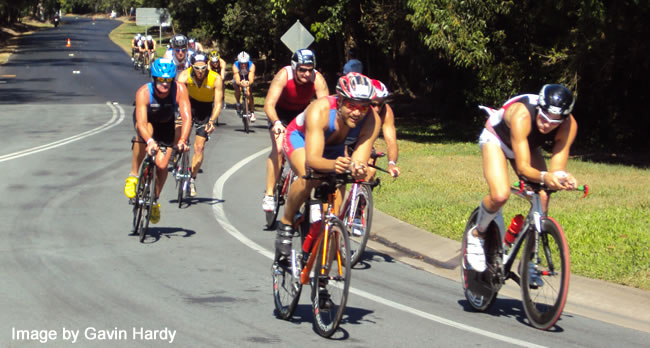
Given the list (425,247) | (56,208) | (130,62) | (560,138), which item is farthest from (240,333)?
(130,62)

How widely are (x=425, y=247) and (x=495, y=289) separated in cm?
304

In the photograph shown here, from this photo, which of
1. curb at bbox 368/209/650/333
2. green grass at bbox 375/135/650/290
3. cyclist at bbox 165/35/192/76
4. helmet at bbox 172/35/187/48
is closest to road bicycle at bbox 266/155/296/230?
curb at bbox 368/209/650/333

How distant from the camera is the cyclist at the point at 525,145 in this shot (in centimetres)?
686

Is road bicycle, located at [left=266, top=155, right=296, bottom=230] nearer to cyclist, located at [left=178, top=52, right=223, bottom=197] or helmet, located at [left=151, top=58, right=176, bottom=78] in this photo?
helmet, located at [left=151, top=58, right=176, bottom=78]

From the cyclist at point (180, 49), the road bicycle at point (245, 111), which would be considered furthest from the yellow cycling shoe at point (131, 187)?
the road bicycle at point (245, 111)

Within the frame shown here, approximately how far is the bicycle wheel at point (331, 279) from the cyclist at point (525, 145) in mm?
1424

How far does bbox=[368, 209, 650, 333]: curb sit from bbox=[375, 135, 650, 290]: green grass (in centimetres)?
23

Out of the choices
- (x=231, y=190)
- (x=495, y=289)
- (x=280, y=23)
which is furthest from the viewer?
(x=280, y=23)

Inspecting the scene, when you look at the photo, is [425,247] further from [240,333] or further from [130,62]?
[130,62]

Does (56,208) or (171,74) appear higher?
(171,74)

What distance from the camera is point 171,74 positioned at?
10.4 metres

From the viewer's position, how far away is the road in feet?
22.3

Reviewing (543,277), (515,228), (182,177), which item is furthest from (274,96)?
(543,277)

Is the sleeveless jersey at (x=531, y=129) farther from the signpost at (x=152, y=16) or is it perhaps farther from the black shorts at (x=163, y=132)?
the signpost at (x=152, y=16)
